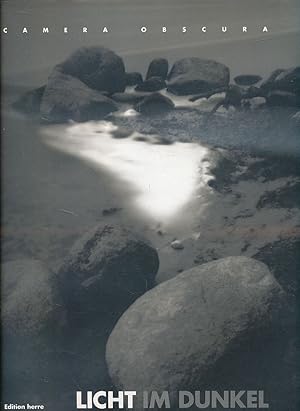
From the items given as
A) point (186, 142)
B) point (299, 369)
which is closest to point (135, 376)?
point (299, 369)

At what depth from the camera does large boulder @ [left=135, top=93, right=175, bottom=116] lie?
28.3 ft

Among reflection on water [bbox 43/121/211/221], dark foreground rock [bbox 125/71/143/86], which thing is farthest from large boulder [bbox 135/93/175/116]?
dark foreground rock [bbox 125/71/143/86]

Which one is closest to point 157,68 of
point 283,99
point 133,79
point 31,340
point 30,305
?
point 133,79

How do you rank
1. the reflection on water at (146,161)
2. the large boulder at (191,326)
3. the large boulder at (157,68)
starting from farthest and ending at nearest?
1. the large boulder at (157,68)
2. the reflection on water at (146,161)
3. the large boulder at (191,326)

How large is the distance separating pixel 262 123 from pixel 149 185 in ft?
8.61

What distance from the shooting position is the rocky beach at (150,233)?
317cm

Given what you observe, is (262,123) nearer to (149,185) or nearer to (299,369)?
(149,185)

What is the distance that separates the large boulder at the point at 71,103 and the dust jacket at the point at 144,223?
3 cm

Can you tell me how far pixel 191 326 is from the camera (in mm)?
3133

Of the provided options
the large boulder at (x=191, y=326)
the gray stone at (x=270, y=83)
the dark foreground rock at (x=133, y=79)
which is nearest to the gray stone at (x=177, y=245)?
the large boulder at (x=191, y=326)

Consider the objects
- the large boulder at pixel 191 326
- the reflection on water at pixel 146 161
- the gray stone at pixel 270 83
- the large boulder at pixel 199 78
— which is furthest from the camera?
the large boulder at pixel 199 78

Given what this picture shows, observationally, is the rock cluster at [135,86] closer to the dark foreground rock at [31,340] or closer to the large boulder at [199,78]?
the large boulder at [199,78]

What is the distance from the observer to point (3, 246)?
480 centimetres

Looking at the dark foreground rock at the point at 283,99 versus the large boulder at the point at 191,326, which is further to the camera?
the dark foreground rock at the point at 283,99
